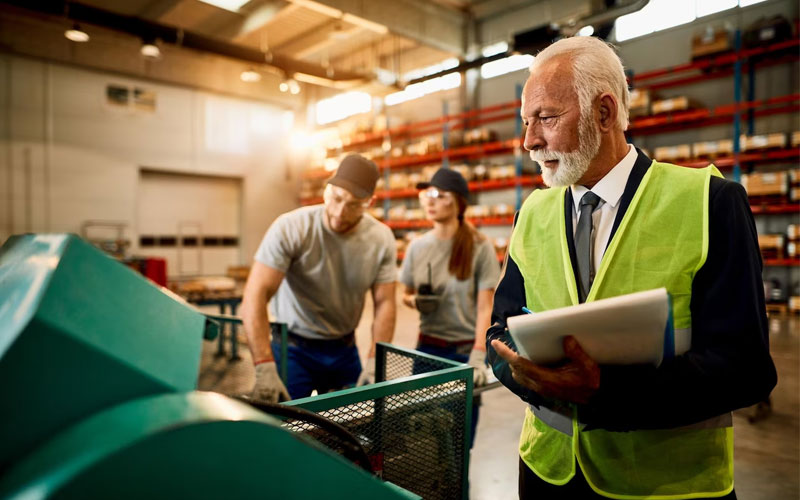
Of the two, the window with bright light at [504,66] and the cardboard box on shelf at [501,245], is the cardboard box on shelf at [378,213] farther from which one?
the window with bright light at [504,66]

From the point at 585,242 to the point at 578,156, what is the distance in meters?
0.21

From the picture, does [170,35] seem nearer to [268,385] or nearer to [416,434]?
[268,385]

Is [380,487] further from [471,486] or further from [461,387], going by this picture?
[471,486]

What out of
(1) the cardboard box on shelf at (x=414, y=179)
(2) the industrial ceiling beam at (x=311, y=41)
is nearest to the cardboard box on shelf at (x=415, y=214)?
(1) the cardboard box on shelf at (x=414, y=179)

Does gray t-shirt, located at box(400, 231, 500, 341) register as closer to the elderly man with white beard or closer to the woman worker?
the woman worker

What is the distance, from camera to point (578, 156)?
1155mm

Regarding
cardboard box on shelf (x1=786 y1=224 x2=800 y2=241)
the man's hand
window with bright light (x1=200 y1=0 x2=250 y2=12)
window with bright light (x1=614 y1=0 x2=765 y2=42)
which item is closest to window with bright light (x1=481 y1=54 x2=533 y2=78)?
window with bright light (x1=614 y1=0 x2=765 y2=42)

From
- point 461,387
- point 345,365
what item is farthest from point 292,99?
point 461,387

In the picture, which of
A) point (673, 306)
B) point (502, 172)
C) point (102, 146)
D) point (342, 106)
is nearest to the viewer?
point (673, 306)

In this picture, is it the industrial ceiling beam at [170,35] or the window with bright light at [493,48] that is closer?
the industrial ceiling beam at [170,35]

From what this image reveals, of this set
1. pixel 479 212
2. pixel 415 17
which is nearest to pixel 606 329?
pixel 479 212

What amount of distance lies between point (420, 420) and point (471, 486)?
1.82 m

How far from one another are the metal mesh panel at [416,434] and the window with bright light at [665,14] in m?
8.02

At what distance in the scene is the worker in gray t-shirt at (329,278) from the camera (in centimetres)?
237
